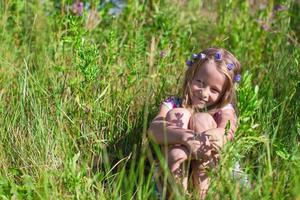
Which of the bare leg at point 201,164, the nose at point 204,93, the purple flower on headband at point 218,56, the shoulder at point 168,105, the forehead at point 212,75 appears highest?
the purple flower on headband at point 218,56

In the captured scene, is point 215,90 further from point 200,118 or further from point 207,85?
point 200,118

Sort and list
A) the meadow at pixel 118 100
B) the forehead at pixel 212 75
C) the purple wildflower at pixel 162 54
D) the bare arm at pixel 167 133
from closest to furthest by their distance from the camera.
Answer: the meadow at pixel 118 100 → the bare arm at pixel 167 133 → the forehead at pixel 212 75 → the purple wildflower at pixel 162 54

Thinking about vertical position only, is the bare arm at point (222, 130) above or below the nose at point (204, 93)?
below

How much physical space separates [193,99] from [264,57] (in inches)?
51.1

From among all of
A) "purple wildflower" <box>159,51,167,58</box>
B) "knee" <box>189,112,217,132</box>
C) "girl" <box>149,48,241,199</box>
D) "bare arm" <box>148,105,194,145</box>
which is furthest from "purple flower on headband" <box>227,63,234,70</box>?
"purple wildflower" <box>159,51,167,58</box>

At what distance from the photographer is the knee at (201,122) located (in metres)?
2.76

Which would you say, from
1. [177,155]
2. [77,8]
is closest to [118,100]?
[177,155]

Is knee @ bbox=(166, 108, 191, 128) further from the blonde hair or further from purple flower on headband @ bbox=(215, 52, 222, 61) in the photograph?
purple flower on headband @ bbox=(215, 52, 222, 61)

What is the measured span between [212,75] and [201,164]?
1.28ft

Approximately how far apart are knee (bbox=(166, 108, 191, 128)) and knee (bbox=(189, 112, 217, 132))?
0.02m

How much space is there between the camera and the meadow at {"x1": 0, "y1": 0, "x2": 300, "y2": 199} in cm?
260

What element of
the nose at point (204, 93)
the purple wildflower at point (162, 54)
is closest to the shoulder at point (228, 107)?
the nose at point (204, 93)

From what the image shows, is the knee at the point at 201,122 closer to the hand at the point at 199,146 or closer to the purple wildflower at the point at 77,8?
the hand at the point at 199,146

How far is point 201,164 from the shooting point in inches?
108
